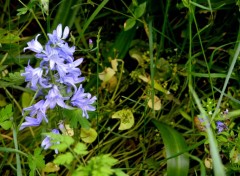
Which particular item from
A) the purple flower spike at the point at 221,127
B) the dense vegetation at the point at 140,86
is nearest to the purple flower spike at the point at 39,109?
the dense vegetation at the point at 140,86

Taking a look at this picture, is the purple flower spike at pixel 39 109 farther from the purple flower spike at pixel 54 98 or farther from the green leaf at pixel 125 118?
the green leaf at pixel 125 118

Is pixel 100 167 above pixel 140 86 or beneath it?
above

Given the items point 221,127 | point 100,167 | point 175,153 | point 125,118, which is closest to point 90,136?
point 125,118

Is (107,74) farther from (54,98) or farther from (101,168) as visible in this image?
(101,168)

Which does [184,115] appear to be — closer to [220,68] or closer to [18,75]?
[220,68]

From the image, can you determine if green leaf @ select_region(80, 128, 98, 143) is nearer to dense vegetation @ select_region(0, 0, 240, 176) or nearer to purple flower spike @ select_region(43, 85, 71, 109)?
dense vegetation @ select_region(0, 0, 240, 176)
